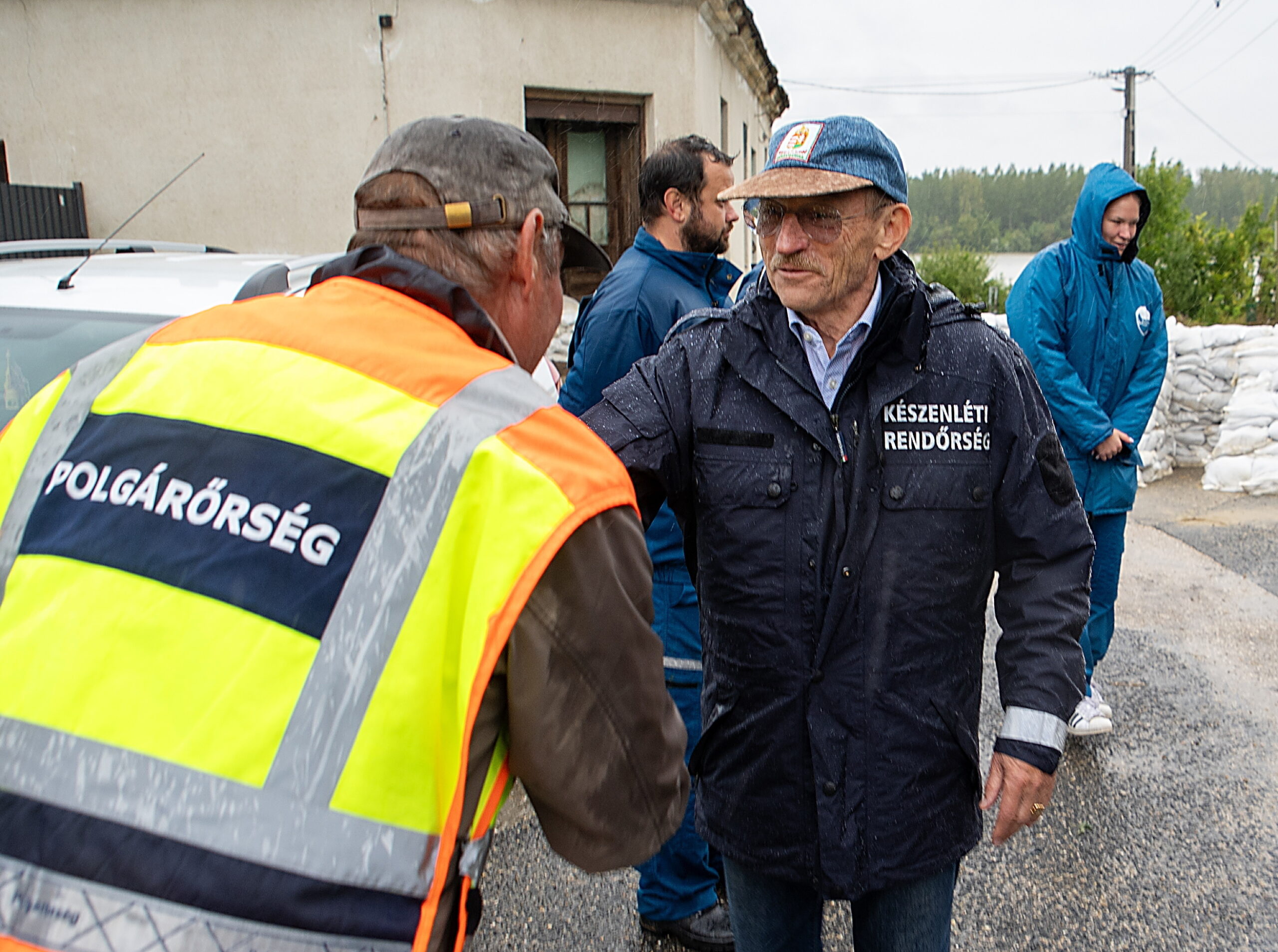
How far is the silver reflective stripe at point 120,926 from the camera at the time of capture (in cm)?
95

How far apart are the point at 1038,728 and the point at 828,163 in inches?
43.8

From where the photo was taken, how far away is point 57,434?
1.18m

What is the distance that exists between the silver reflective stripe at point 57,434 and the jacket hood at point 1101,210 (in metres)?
4.01

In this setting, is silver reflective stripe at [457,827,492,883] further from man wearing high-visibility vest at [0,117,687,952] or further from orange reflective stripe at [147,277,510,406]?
orange reflective stripe at [147,277,510,406]

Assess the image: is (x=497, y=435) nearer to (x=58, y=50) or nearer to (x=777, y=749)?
(x=777, y=749)

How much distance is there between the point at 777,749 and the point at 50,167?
33.2 ft

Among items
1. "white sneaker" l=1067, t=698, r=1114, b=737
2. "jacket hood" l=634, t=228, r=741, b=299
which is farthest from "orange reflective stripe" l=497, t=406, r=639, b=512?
"white sneaker" l=1067, t=698, r=1114, b=737

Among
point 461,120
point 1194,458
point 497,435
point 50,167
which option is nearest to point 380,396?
point 497,435

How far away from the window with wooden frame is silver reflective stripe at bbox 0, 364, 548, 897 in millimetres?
9230

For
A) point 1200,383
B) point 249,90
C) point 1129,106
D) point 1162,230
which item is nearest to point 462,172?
point 249,90

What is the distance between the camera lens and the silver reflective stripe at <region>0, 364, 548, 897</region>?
97cm

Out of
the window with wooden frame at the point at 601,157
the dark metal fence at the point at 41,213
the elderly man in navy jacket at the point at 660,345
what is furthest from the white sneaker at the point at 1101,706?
the dark metal fence at the point at 41,213

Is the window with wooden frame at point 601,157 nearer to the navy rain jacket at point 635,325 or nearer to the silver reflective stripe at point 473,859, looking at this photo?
the navy rain jacket at point 635,325

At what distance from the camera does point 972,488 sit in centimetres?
183
